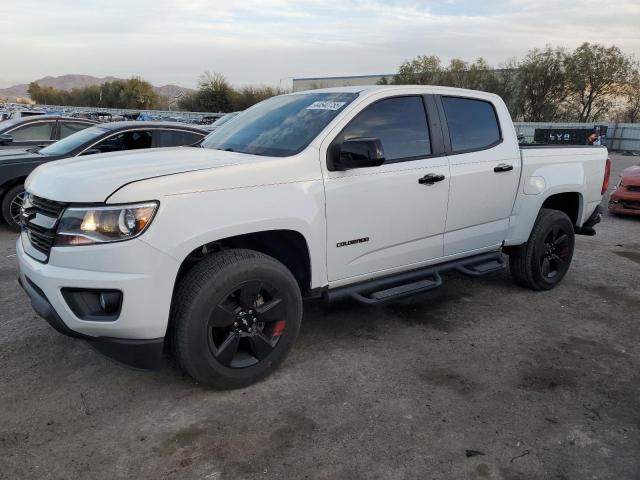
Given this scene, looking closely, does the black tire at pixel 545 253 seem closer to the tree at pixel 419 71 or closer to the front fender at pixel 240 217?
the front fender at pixel 240 217

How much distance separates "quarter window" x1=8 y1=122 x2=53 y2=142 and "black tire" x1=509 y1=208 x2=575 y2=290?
25.5 ft

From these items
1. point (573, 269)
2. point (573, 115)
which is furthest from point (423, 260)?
point (573, 115)

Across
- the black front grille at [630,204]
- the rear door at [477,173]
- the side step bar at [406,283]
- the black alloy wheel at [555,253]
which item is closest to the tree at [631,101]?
the black front grille at [630,204]

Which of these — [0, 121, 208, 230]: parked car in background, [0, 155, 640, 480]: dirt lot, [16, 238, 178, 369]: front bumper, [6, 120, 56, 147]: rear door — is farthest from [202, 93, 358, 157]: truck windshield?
[6, 120, 56, 147]: rear door

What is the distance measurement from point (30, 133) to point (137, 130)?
2.59 m

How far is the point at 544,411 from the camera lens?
3109 millimetres

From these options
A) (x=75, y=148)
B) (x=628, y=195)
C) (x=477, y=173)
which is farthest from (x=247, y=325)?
(x=628, y=195)

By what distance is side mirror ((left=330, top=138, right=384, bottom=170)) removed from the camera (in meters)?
3.28

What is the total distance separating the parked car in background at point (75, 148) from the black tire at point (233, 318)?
4642 millimetres

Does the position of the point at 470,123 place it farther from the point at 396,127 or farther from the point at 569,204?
the point at 569,204

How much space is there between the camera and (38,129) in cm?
888

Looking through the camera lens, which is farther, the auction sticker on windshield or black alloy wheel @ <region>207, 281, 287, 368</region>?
the auction sticker on windshield

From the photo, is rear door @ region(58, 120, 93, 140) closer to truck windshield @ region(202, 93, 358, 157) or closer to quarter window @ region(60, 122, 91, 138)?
quarter window @ region(60, 122, 91, 138)

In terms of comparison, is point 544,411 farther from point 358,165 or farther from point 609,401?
point 358,165
